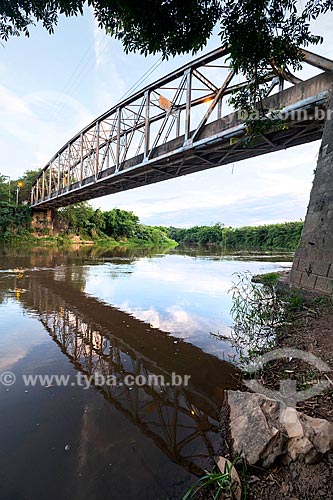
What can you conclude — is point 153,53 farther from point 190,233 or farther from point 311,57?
point 190,233

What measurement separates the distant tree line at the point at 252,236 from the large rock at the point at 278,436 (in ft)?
146

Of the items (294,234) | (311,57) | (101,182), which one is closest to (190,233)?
(294,234)

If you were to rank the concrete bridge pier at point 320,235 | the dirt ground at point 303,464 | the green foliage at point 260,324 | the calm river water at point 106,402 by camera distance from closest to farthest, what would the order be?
the dirt ground at point 303,464 → the calm river water at point 106,402 → the green foliage at point 260,324 → the concrete bridge pier at point 320,235

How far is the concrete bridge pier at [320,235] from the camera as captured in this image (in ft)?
17.5

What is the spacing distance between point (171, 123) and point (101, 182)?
Answer: 661 cm

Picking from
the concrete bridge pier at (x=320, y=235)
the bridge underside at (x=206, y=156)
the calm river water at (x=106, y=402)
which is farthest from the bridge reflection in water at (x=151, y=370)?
the bridge underside at (x=206, y=156)

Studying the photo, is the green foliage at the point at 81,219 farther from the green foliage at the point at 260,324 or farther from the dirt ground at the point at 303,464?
the dirt ground at the point at 303,464

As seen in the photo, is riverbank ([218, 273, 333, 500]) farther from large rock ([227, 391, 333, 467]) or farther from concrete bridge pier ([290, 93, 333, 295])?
concrete bridge pier ([290, 93, 333, 295])

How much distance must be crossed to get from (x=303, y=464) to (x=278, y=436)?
169 millimetres

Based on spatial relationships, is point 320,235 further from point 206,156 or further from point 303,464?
point 206,156

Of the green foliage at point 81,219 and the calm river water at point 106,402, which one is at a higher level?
the green foliage at point 81,219

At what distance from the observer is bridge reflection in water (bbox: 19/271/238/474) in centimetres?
209

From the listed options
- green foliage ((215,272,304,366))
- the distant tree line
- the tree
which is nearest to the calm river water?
green foliage ((215,272,304,366))

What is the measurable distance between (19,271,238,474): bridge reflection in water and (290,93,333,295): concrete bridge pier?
324 centimetres
